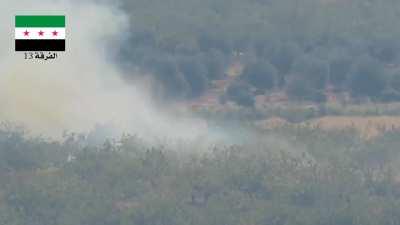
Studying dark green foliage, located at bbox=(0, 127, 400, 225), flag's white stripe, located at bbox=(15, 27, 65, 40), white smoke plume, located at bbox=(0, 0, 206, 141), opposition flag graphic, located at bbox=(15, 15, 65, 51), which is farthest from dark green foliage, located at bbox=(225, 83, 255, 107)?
flag's white stripe, located at bbox=(15, 27, 65, 40)

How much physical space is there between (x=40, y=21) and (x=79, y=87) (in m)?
27.2

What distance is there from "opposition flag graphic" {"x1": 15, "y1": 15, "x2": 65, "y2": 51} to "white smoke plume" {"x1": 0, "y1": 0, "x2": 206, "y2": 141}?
831 inches

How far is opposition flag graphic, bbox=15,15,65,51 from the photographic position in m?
124

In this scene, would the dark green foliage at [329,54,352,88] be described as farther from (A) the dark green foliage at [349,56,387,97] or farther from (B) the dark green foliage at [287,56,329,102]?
(B) the dark green foliage at [287,56,329,102]

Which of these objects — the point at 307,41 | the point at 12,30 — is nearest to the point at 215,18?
the point at 307,41

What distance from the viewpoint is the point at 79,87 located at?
154625 mm

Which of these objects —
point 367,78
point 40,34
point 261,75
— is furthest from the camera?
point 367,78

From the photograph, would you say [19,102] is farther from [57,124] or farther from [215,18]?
[215,18]

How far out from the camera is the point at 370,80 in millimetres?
162375

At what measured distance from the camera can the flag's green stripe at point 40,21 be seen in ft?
412

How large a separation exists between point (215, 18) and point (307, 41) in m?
4.47

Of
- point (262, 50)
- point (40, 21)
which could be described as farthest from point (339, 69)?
point (40, 21)

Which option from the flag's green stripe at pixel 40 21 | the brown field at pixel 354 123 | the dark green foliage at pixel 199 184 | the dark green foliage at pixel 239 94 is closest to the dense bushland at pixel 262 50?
the dark green foliage at pixel 239 94

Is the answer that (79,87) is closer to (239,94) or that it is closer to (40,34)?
(239,94)
